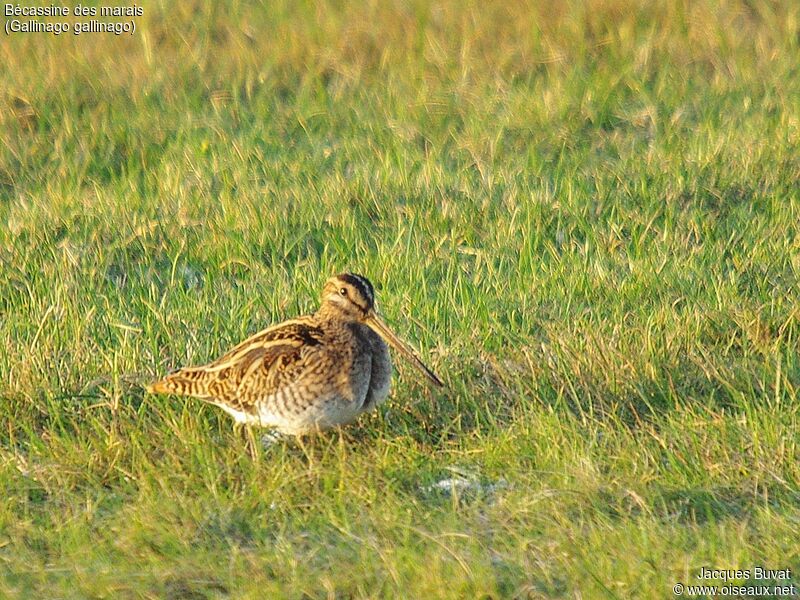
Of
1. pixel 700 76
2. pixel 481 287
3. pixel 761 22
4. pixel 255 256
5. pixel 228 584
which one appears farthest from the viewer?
pixel 761 22

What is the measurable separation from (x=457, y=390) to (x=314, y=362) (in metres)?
0.62

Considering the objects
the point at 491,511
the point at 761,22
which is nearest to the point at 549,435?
the point at 491,511

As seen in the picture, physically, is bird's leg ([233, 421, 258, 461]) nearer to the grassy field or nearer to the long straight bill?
the grassy field

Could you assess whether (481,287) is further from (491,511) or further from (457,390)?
(491,511)

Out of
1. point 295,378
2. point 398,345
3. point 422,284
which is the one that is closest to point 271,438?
point 295,378

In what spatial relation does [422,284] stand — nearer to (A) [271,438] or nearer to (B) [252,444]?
(A) [271,438]

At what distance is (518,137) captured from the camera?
26.2 ft

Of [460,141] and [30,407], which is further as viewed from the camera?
[460,141]

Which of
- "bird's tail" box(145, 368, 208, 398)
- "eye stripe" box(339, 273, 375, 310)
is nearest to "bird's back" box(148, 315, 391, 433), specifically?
"bird's tail" box(145, 368, 208, 398)

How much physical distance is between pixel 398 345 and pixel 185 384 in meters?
0.74

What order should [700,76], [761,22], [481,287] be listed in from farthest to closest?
[761,22] → [700,76] → [481,287]

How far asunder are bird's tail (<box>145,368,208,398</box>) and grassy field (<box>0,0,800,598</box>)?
0.10 meters

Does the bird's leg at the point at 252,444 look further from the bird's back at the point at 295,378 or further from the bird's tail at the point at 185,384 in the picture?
the bird's tail at the point at 185,384

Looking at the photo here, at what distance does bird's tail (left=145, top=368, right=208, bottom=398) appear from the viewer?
188 inches
